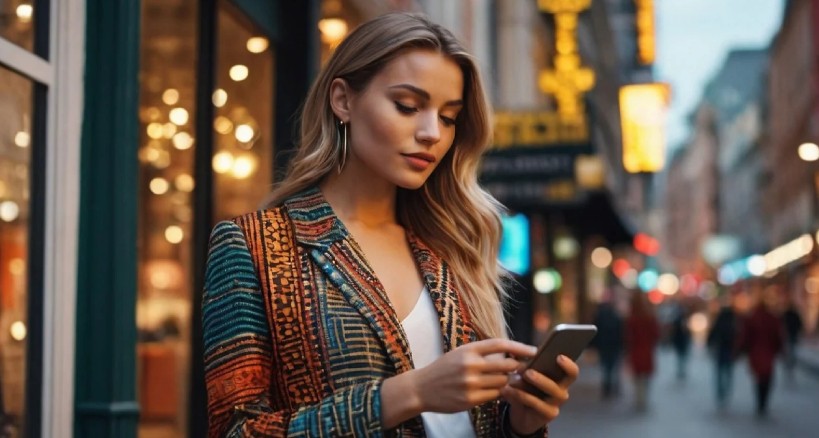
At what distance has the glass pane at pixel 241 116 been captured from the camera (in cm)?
666

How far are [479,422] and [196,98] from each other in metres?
4.49

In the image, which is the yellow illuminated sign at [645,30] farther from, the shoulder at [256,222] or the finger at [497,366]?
the finger at [497,366]

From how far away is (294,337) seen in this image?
2049 mm

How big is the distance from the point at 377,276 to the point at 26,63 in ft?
7.04

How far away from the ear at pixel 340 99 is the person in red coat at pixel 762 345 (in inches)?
604

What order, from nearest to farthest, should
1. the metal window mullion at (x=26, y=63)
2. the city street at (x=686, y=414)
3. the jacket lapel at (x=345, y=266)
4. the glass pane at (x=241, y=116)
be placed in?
the jacket lapel at (x=345, y=266)
the metal window mullion at (x=26, y=63)
the glass pane at (x=241, y=116)
the city street at (x=686, y=414)

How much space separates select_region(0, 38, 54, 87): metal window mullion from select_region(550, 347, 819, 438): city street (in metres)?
10.1

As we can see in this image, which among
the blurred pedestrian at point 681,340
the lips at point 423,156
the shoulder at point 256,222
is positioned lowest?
the blurred pedestrian at point 681,340

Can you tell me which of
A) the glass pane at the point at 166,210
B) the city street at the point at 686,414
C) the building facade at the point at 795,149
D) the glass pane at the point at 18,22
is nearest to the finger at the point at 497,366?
the glass pane at the point at 18,22

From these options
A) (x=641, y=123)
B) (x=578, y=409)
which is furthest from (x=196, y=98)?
(x=641, y=123)

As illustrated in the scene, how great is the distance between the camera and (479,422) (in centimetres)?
221

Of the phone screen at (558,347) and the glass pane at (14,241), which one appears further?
the glass pane at (14,241)

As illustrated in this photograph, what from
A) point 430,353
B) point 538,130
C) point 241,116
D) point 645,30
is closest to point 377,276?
point 430,353

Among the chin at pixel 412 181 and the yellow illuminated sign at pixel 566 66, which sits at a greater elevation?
the yellow illuminated sign at pixel 566 66
